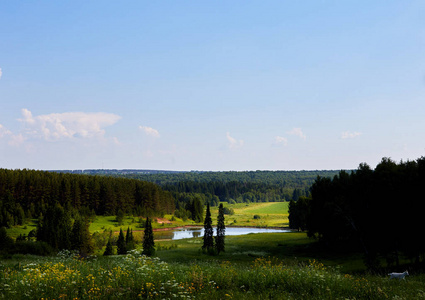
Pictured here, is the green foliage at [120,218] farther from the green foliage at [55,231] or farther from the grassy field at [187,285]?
the grassy field at [187,285]

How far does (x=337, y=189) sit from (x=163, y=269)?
51132 mm

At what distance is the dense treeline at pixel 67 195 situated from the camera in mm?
127312

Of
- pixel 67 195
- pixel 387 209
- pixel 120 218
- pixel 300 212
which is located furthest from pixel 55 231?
pixel 387 209

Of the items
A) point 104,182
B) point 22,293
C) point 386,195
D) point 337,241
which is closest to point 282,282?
point 22,293

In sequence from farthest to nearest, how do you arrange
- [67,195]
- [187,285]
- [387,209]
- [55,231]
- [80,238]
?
[67,195]
[55,231]
[80,238]
[387,209]
[187,285]

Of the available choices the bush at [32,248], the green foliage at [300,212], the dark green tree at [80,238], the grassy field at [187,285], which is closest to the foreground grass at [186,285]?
the grassy field at [187,285]

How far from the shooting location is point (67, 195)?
146 metres

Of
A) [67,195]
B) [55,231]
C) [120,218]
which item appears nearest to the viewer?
[55,231]

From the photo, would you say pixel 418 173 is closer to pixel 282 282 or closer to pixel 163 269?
pixel 282 282

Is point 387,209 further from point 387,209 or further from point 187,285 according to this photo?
point 187,285

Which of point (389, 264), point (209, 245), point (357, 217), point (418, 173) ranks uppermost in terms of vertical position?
point (418, 173)

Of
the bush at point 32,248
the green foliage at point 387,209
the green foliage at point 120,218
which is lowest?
the green foliage at point 120,218

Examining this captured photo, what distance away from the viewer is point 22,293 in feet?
35.2

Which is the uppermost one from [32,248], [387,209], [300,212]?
[387,209]
